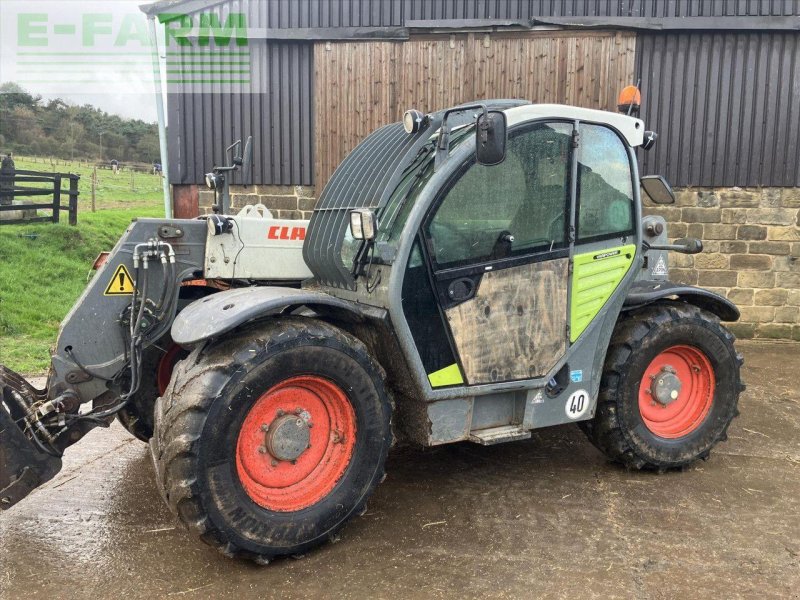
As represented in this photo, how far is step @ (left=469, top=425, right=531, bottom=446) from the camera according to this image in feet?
12.3

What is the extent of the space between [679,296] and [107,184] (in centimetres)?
2243

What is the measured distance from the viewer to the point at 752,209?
893cm

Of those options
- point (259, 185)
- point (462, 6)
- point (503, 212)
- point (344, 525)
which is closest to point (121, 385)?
point (344, 525)

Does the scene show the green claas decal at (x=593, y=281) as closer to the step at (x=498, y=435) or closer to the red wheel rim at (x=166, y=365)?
the step at (x=498, y=435)

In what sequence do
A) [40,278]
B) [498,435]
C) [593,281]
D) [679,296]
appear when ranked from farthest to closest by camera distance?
[40,278] → [679,296] → [593,281] → [498,435]

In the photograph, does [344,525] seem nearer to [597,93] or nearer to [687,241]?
[687,241]

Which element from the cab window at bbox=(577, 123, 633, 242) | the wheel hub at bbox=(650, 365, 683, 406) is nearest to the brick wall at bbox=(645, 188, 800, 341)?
the wheel hub at bbox=(650, 365, 683, 406)

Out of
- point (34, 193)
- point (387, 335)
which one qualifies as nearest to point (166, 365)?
point (387, 335)

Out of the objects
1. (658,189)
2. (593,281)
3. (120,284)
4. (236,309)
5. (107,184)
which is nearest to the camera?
(236,309)

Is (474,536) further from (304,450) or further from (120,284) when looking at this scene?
(120,284)

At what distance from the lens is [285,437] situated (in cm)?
327

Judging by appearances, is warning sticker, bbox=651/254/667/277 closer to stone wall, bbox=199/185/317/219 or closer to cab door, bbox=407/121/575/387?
cab door, bbox=407/121/575/387

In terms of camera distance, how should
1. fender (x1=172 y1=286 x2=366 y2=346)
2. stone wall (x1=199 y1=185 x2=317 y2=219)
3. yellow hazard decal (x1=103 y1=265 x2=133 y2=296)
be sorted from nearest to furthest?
fender (x1=172 y1=286 x2=366 y2=346), yellow hazard decal (x1=103 y1=265 x2=133 y2=296), stone wall (x1=199 y1=185 x2=317 y2=219)

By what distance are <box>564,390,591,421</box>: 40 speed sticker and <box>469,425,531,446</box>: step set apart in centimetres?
38
